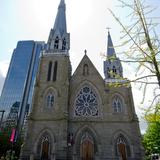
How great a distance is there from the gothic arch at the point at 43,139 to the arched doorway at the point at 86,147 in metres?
3.87

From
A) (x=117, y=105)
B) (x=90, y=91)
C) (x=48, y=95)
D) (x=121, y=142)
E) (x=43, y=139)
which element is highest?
(x=90, y=91)

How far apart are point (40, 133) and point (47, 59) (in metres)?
12.6

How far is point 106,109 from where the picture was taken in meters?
26.1

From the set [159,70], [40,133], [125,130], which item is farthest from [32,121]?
[159,70]

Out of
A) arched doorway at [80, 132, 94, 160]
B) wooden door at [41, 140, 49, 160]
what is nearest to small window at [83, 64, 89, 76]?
arched doorway at [80, 132, 94, 160]

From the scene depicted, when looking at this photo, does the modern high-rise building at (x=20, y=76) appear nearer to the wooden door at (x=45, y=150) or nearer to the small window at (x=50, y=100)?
the small window at (x=50, y=100)

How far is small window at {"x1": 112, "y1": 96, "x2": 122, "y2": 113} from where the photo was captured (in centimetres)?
2638

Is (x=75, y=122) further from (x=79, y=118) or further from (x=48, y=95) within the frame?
(x=48, y=95)

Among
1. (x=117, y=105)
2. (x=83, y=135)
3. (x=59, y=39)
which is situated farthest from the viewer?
(x=59, y=39)

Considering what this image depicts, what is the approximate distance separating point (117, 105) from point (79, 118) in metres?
6.05

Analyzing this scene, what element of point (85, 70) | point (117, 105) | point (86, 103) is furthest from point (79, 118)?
point (85, 70)

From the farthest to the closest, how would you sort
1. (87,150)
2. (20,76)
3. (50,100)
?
(20,76)
(50,100)
(87,150)

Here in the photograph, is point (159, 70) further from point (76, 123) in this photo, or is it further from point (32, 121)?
point (32, 121)

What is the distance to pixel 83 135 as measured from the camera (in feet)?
80.8
